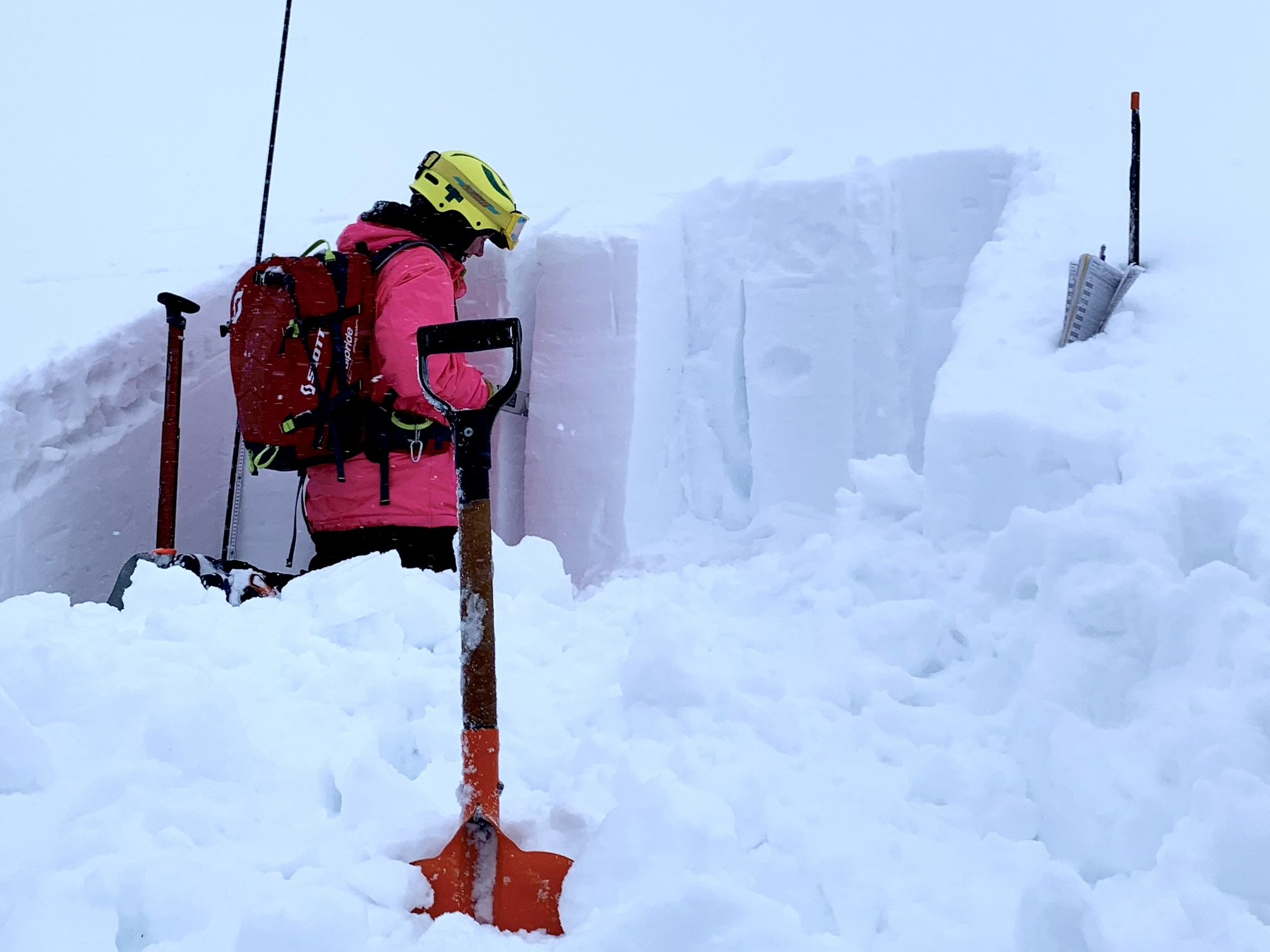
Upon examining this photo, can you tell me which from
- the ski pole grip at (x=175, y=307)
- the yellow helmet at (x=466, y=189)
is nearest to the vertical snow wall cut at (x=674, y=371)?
the ski pole grip at (x=175, y=307)

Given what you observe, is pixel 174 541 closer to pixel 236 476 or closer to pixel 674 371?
pixel 236 476

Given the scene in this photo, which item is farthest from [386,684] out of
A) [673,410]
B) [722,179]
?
[722,179]

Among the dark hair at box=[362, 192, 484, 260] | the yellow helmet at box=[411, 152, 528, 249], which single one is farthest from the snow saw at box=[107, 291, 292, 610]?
the yellow helmet at box=[411, 152, 528, 249]

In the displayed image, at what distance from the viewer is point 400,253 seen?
3.33m

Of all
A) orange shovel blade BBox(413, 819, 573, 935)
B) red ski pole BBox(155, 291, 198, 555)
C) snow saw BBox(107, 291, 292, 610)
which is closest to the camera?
orange shovel blade BBox(413, 819, 573, 935)

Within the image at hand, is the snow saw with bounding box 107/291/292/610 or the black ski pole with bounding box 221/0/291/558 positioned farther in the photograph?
the black ski pole with bounding box 221/0/291/558

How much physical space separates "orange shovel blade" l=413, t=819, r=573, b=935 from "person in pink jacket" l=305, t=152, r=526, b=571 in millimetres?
1819

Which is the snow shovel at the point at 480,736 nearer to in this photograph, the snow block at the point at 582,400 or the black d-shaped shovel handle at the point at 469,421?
the black d-shaped shovel handle at the point at 469,421

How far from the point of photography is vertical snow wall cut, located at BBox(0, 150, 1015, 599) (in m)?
4.08

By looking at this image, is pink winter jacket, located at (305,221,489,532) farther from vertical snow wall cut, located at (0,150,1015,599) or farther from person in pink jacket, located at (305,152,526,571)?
vertical snow wall cut, located at (0,150,1015,599)

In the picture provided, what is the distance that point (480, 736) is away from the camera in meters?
1.62

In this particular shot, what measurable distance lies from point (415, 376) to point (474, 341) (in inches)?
62.7

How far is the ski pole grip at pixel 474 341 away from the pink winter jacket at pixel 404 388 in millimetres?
1468

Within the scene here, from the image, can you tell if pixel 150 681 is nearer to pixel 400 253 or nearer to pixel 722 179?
pixel 400 253
